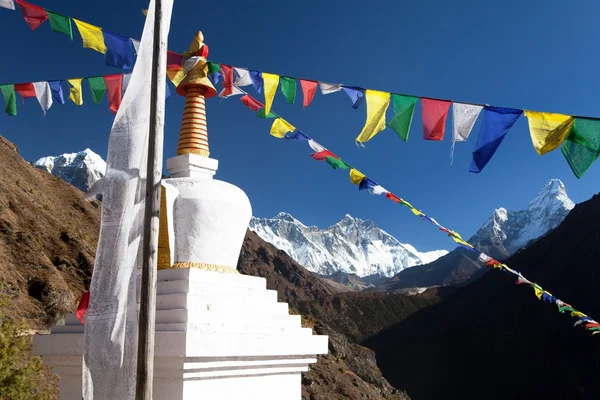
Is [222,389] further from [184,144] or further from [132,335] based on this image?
[184,144]

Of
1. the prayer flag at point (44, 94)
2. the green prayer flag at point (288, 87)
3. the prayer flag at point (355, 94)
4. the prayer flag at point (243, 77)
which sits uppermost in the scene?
the prayer flag at point (44, 94)

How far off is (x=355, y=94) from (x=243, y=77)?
59.5 inches

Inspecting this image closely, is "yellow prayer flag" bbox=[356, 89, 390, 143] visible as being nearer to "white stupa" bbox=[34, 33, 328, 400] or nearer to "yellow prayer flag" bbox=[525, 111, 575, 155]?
"yellow prayer flag" bbox=[525, 111, 575, 155]

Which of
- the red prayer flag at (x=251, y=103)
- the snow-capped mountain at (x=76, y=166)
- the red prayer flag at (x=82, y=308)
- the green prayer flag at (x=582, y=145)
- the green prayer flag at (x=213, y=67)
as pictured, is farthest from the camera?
the snow-capped mountain at (x=76, y=166)

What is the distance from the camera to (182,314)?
18.2ft

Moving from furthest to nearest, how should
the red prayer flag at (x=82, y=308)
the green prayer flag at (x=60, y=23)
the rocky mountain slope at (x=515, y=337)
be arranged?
the rocky mountain slope at (x=515, y=337)
the green prayer flag at (x=60, y=23)
the red prayer flag at (x=82, y=308)

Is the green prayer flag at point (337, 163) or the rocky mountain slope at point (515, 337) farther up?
the rocky mountain slope at point (515, 337)

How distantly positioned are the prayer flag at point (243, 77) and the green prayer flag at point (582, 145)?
3803mm

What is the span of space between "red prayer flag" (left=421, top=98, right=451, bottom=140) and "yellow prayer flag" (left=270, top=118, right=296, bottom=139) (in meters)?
2.75

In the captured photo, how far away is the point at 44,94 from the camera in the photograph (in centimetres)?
789

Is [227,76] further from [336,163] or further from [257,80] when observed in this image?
[336,163]

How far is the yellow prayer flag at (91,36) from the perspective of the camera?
6766 millimetres

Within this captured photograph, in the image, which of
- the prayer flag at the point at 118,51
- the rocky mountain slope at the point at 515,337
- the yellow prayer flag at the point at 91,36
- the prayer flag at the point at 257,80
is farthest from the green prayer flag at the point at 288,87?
the rocky mountain slope at the point at 515,337

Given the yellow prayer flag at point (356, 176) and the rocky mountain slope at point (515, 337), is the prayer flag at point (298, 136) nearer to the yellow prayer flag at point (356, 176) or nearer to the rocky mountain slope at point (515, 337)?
the yellow prayer flag at point (356, 176)
